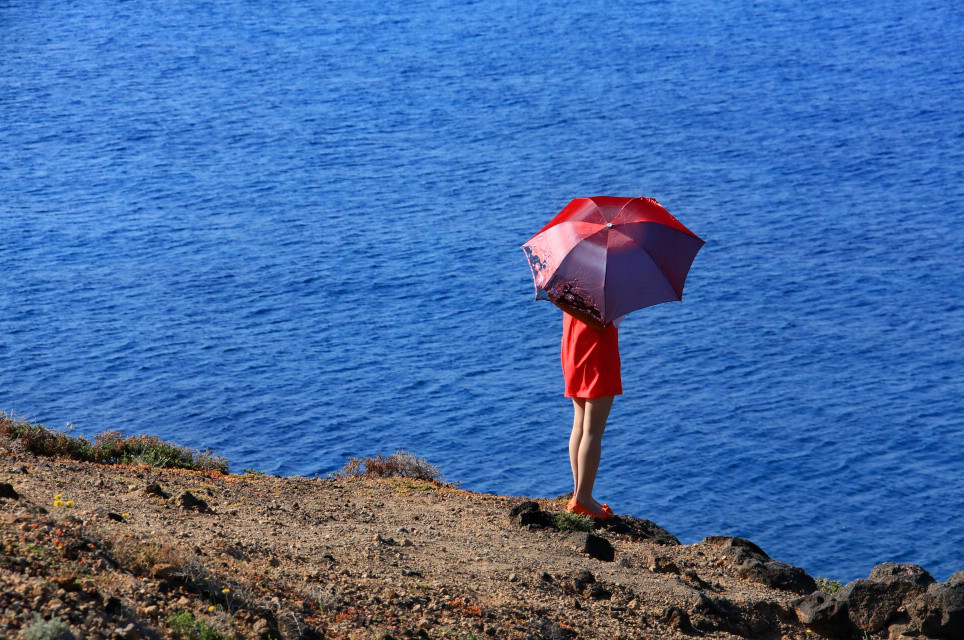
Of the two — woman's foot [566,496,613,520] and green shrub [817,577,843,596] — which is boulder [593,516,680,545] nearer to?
woman's foot [566,496,613,520]

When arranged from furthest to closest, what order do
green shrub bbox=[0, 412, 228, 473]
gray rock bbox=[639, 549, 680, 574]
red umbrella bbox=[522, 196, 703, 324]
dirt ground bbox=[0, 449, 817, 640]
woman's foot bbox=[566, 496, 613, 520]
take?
green shrub bbox=[0, 412, 228, 473] → woman's foot bbox=[566, 496, 613, 520] → red umbrella bbox=[522, 196, 703, 324] → gray rock bbox=[639, 549, 680, 574] → dirt ground bbox=[0, 449, 817, 640]

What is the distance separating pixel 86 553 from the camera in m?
5.95

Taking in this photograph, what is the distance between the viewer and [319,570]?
7.00 metres

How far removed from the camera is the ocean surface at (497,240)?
1995cm

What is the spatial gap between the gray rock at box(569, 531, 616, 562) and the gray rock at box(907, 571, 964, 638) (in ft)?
7.17

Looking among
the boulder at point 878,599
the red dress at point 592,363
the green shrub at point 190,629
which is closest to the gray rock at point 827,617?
the boulder at point 878,599

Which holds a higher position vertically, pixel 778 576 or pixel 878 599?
pixel 778 576

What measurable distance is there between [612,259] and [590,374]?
36.9 inches

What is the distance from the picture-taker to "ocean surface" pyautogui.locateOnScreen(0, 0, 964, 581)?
65.5 feet

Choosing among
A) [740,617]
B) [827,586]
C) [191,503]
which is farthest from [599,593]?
[191,503]

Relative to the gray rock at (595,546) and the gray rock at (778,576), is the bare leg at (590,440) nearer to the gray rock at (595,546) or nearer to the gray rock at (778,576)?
the gray rock at (595,546)

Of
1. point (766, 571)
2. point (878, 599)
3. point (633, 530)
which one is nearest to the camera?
point (878, 599)

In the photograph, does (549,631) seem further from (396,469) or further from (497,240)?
(497,240)

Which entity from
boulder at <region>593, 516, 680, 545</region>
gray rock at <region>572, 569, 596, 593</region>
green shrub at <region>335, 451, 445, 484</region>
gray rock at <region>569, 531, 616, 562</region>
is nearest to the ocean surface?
green shrub at <region>335, 451, 445, 484</region>
